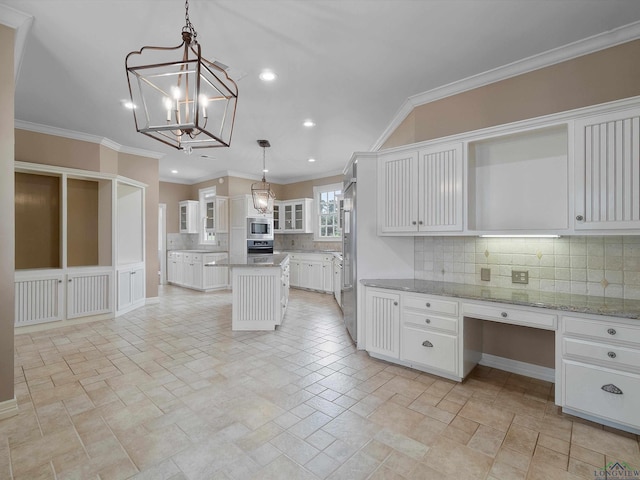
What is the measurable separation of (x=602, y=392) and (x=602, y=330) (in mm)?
421

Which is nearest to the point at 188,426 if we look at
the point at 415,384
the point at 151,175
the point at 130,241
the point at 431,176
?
→ the point at 415,384

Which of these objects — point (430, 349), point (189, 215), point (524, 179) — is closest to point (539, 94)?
point (524, 179)

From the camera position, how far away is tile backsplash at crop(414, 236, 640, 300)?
2.46m

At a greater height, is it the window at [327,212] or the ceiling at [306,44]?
the ceiling at [306,44]

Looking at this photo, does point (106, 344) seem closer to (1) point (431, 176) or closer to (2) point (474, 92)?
(1) point (431, 176)

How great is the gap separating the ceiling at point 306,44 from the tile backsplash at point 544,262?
5.53ft

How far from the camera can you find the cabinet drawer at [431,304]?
109 inches

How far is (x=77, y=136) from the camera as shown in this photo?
16.1 feet

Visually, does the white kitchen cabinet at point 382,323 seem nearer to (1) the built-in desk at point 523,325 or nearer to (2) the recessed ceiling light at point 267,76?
(1) the built-in desk at point 523,325

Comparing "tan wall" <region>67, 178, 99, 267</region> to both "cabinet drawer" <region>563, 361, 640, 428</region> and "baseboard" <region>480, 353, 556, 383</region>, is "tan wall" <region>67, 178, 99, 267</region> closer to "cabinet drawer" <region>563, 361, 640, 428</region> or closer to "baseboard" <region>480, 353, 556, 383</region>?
"baseboard" <region>480, 353, 556, 383</region>

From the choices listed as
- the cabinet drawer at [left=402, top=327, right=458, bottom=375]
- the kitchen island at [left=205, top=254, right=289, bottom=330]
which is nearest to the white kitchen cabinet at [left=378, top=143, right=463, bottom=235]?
the cabinet drawer at [left=402, top=327, right=458, bottom=375]

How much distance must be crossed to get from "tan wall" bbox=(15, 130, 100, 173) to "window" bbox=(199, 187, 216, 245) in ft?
9.20

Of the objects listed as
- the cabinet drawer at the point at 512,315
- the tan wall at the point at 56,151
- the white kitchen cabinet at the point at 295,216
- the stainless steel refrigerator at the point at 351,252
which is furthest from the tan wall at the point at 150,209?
the cabinet drawer at the point at 512,315

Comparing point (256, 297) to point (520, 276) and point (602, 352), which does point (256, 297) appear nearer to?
point (520, 276)
